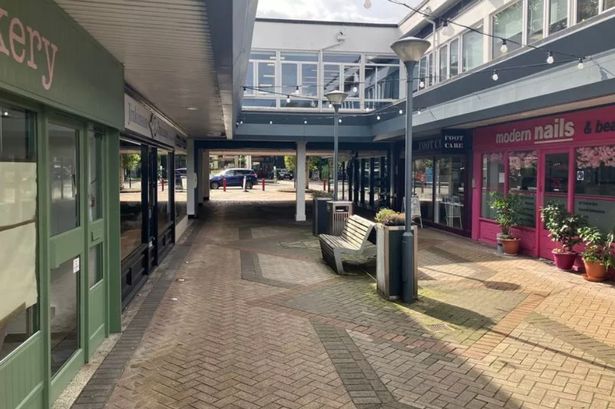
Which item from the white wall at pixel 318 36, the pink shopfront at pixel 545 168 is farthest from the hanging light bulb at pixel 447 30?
the white wall at pixel 318 36

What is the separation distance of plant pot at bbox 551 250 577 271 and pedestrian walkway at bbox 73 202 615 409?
0.28 metres

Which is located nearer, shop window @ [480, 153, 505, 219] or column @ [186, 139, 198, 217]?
shop window @ [480, 153, 505, 219]

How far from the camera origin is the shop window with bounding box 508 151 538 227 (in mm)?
10617

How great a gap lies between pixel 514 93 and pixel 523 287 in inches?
138

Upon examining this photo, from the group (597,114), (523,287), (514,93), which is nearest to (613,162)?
(597,114)

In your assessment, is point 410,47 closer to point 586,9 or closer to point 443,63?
point 586,9

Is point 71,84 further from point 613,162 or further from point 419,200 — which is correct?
point 419,200

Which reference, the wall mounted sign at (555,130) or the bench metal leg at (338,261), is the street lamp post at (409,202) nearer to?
the bench metal leg at (338,261)

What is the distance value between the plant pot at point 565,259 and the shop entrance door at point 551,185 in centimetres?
78

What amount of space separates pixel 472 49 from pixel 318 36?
677 cm

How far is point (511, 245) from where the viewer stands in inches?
422

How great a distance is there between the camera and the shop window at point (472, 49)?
1259 centimetres

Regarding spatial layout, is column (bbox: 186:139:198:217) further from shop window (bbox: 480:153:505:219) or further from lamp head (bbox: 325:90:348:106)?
shop window (bbox: 480:153:505:219)

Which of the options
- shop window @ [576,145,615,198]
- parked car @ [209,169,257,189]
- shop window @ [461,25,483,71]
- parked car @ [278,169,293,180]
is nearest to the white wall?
shop window @ [461,25,483,71]
